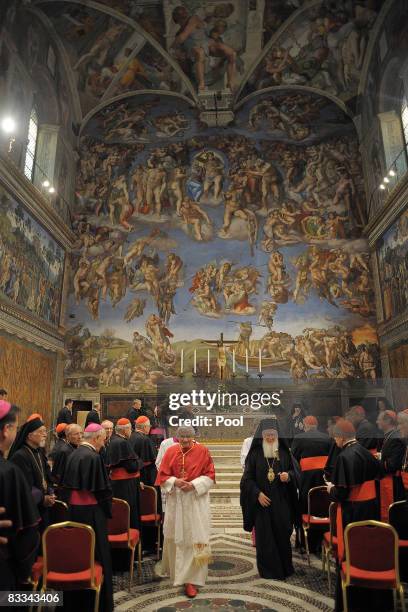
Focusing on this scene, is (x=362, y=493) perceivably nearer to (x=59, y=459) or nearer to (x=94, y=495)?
(x=94, y=495)

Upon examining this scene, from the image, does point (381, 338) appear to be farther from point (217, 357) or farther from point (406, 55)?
point (406, 55)

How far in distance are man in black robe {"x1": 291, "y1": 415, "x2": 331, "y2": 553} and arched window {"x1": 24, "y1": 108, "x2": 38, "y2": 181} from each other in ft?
42.8

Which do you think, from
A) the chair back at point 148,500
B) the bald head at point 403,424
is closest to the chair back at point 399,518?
the bald head at point 403,424

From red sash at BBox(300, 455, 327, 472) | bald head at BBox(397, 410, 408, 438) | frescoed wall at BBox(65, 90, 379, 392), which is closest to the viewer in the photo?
bald head at BBox(397, 410, 408, 438)

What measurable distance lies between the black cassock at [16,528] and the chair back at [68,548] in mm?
939

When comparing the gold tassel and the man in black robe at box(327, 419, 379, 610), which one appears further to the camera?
the gold tassel

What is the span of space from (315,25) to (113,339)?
14.0 m

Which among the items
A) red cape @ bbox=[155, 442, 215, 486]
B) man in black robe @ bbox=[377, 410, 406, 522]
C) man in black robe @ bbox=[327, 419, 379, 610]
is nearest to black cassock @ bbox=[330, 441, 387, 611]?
man in black robe @ bbox=[327, 419, 379, 610]

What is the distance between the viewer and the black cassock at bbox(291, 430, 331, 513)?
23.5 feet

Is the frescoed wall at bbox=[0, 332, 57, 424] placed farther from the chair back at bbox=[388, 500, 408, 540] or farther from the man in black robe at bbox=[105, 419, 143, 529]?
the chair back at bbox=[388, 500, 408, 540]

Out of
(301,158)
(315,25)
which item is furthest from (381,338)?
(315,25)

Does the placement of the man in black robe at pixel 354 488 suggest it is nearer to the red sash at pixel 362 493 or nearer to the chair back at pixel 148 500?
the red sash at pixel 362 493

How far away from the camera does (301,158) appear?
1969cm

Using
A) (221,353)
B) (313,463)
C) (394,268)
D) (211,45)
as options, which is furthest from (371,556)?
(211,45)
